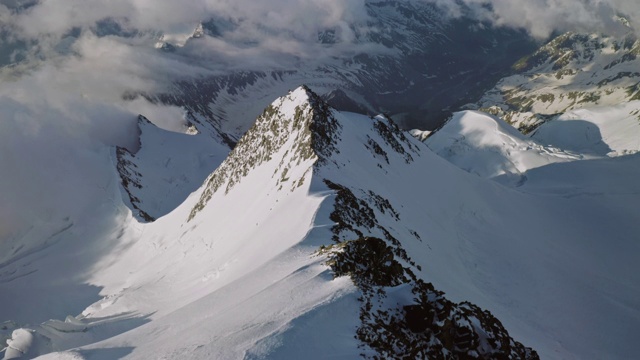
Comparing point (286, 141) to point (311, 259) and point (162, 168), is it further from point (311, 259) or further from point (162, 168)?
point (162, 168)

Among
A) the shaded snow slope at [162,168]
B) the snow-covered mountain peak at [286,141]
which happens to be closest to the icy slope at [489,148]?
the shaded snow slope at [162,168]

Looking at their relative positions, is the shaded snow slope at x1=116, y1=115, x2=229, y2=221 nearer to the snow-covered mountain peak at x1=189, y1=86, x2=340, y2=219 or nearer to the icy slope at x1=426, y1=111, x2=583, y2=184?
the snow-covered mountain peak at x1=189, y1=86, x2=340, y2=219

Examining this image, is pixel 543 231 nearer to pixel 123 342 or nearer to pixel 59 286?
pixel 123 342

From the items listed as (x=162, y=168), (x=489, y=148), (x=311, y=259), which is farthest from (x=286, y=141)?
(x=489, y=148)

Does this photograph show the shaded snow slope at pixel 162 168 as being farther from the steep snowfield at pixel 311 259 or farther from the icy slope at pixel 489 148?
the icy slope at pixel 489 148

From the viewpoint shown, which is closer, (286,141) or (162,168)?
(286,141)

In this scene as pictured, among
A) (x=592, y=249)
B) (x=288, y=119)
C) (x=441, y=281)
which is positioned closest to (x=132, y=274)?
(x=288, y=119)

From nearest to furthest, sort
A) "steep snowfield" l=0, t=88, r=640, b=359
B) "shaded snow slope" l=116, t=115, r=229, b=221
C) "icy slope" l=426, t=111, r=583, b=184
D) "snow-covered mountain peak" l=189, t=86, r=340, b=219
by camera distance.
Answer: "steep snowfield" l=0, t=88, r=640, b=359 → "snow-covered mountain peak" l=189, t=86, r=340, b=219 → "shaded snow slope" l=116, t=115, r=229, b=221 → "icy slope" l=426, t=111, r=583, b=184

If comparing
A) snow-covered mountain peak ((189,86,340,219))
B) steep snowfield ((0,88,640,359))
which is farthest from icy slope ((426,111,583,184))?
snow-covered mountain peak ((189,86,340,219))
